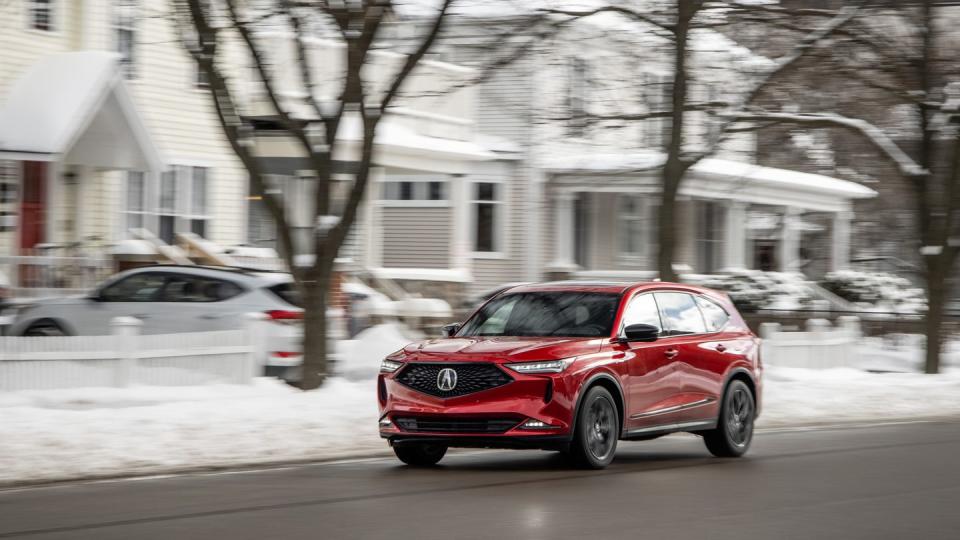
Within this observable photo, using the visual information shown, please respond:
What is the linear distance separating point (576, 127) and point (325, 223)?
5594 mm

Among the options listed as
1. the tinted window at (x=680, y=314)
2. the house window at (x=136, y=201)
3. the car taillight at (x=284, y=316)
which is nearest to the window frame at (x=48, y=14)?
the house window at (x=136, y=201)

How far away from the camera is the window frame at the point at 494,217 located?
39531 mm

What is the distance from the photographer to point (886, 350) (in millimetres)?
32719

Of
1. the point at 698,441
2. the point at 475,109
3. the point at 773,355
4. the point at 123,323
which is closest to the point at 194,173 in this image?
the point at 475,109

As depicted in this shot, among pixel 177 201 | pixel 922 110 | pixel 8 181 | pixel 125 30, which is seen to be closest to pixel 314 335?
pixel 8 181

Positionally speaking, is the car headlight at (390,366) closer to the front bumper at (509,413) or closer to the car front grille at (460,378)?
the car front grille at (460,378)

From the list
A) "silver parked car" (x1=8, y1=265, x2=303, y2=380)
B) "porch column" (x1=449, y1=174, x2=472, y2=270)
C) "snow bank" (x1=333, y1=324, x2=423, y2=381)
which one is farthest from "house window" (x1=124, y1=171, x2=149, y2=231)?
"silver parked car" (x1=8, y1=265, x2=303, y2=380)

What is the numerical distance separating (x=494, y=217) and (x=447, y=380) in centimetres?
2790

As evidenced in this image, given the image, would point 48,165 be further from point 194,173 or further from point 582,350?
point 582,350

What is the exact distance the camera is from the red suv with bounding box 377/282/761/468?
11.9 m

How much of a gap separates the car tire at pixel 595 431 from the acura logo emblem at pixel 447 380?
40.9 inches

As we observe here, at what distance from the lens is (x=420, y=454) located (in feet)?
42.4

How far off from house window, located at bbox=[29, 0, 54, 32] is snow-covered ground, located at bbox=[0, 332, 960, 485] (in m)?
11.7

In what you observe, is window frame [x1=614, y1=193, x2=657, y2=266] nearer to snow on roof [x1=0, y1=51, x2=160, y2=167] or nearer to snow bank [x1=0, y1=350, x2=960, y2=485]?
snow on roof [x1=0, y1=51, x2=160, y2=167]
